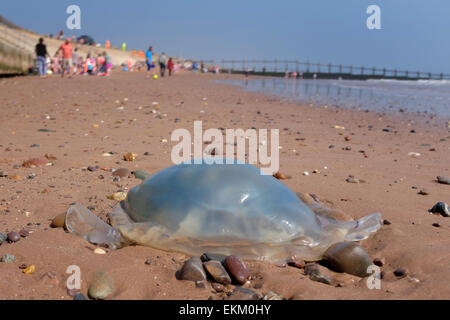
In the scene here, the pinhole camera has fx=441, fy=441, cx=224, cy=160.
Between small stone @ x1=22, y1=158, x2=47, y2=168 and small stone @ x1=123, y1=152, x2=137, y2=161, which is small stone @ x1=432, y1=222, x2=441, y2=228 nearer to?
small stone @ x1=123, y1=152, x2=137, y2=161

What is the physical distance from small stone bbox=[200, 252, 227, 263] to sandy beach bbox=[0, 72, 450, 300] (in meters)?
0.16

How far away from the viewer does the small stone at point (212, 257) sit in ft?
8.36

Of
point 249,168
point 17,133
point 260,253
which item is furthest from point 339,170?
point 17,133

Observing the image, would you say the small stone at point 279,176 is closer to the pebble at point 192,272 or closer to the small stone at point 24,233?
the pebble at point 192,272

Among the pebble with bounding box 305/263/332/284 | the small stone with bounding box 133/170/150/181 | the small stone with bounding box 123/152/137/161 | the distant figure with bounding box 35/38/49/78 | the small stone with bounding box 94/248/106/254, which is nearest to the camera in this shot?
the pebble with bounding box 305/263/332/284

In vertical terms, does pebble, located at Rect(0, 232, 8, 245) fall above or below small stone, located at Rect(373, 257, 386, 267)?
above

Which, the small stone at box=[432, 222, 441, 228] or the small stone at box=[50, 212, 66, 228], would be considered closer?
the small stone at box=[50, 212, 66, 228]

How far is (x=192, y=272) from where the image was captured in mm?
2395

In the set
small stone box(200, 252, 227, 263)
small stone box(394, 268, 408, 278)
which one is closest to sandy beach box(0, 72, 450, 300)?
small stone box(394, 268, 408, 278)

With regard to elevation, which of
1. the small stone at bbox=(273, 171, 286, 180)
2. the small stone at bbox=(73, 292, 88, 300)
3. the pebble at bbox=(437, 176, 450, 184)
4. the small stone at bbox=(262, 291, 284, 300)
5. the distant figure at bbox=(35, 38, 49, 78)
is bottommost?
the small stone at bbox=(262, 291, 284, 300)

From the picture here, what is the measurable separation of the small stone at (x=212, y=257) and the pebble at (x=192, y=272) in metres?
0.11

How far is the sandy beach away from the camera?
2365mm
